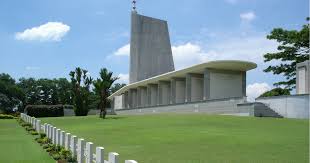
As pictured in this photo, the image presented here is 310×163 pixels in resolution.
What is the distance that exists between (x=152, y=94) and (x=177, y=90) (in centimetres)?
679

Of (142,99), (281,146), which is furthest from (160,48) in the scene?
(281,146)

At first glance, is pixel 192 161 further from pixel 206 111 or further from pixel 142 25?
pixel 142 25

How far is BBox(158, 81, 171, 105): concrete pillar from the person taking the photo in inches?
2073

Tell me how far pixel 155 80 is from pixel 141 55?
7153 mm

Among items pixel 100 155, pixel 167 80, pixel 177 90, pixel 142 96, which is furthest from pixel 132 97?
pixel 100 155

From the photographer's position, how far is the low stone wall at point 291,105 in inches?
1013

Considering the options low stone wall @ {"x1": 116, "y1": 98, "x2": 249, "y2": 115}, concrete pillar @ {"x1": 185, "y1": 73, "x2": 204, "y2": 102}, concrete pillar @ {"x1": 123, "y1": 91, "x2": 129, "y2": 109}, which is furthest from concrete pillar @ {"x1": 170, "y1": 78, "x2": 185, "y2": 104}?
concrete pillar @ {"x1": 123, "y1": 91, "x2": 129, "y2": 109}

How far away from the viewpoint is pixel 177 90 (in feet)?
163

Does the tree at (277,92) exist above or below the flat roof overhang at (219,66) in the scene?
below

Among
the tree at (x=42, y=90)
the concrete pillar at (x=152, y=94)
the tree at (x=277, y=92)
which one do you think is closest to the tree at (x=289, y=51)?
the tree at (x=277, y=92)

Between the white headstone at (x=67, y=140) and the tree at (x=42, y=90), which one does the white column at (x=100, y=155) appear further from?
the tree at (x=42, y=90)

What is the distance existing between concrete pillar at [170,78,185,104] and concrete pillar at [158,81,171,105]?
2.75m

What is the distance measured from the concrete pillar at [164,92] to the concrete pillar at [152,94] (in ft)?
8.35

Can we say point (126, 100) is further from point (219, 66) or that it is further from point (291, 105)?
point (291, 105)
